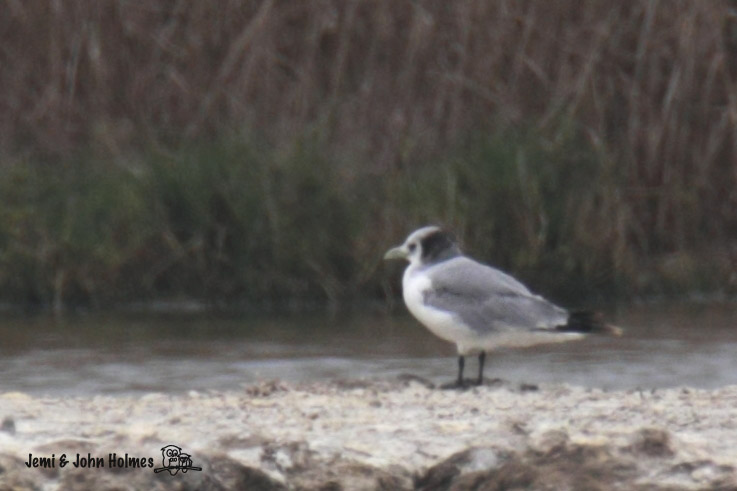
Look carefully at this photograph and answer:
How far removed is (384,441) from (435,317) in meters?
1.66

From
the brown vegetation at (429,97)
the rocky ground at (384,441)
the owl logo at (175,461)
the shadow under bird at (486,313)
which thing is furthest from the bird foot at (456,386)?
the brown vegetation at (429,97)

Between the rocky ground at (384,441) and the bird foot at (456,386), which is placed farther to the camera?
the bird foot at (456,386)

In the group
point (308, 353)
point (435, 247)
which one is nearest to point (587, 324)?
point (435, 247)

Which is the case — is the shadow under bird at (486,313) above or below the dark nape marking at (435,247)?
below

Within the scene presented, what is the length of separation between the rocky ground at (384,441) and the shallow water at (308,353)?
166cm

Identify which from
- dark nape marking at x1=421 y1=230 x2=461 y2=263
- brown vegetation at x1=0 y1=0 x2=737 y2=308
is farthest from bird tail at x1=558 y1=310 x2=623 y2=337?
brown vegetation at x1=0 y1=0 x2=737 y2=308

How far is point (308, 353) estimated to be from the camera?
8.91 metres

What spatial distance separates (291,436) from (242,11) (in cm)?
686

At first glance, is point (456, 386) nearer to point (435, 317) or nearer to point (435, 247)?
point (435, 317)

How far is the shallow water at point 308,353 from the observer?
8.12 meters

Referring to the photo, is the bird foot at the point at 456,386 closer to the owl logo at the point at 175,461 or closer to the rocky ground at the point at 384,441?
the rocky ground at the point at 384,441

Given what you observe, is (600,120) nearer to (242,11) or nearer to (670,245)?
(670,245)

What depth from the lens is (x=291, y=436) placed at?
17.5 ft

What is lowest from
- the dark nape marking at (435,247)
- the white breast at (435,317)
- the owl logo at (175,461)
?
the owl logo at (175,461)
